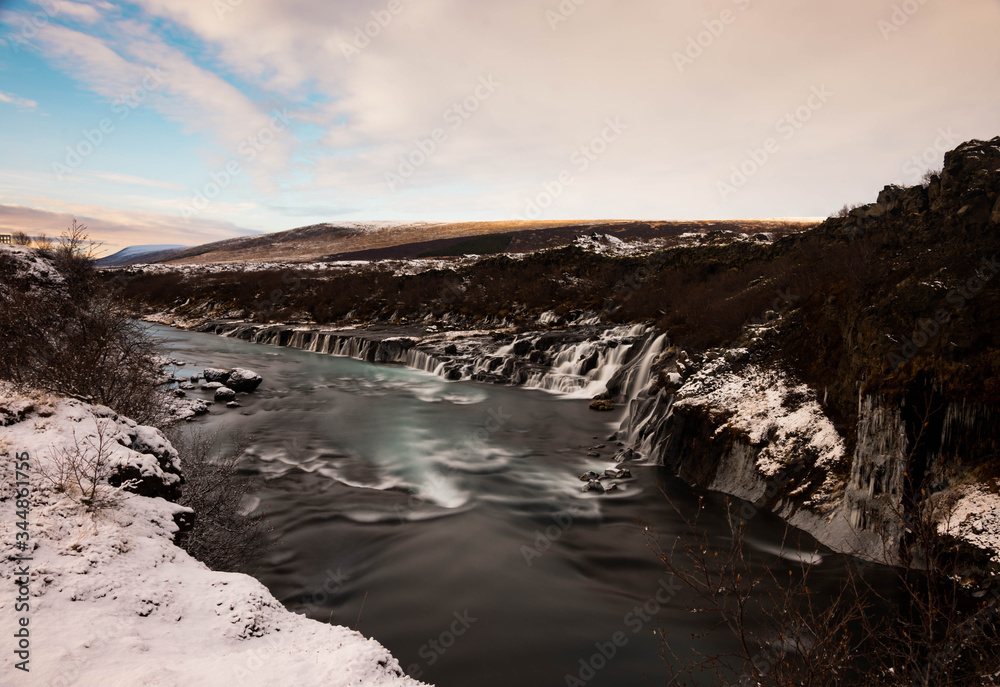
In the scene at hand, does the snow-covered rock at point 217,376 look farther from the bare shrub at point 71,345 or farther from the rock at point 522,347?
the rock at point 522,347

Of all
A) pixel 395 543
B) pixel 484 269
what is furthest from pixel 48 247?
pixel 484 269

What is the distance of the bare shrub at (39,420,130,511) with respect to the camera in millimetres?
5793

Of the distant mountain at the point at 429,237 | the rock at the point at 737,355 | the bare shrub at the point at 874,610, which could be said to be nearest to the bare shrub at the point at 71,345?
the bare shrub at the point at 874,610

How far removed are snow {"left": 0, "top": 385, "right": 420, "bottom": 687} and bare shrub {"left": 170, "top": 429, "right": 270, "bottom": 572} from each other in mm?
1191

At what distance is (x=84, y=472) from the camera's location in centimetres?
586

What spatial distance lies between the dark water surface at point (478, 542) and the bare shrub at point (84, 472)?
9.66 ft

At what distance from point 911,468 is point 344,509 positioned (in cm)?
1059

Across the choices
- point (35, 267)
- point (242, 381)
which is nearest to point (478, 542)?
point (35, 267)

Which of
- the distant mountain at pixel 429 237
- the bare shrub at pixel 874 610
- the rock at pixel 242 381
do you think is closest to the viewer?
the bare shrub at pixel 874 610

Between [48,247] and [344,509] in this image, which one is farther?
[48,247]

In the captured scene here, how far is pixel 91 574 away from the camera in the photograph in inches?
190

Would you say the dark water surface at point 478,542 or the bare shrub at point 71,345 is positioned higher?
the bare shrub at point 71,345

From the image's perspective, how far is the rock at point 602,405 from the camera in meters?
18.9

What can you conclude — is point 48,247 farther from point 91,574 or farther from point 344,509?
point 91,574
